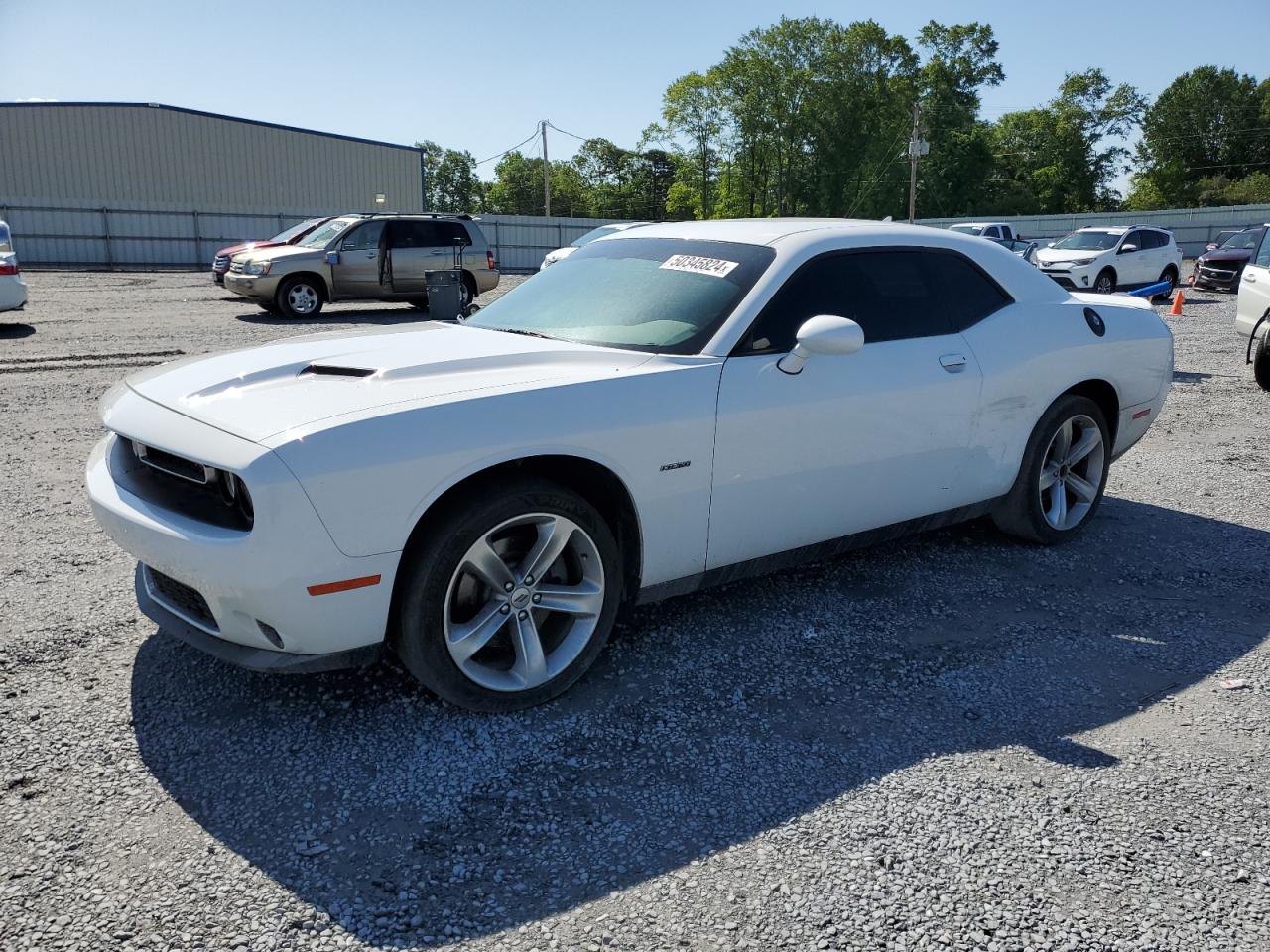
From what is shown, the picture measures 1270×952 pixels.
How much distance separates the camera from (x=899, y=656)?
12.1ft

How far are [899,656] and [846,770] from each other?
2.94 ft

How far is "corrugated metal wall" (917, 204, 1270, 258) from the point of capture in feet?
136

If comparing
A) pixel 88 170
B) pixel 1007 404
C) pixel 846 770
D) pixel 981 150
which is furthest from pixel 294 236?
pixel 981 150

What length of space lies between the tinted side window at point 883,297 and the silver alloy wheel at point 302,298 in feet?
42.9

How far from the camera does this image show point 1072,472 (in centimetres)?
502

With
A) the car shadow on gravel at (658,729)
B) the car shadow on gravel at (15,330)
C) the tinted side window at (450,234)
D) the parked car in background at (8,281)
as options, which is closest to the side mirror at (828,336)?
the car shadow on gravel at (658,729)

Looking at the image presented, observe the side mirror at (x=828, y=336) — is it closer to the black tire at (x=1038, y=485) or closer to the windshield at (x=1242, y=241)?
the black tire at (x=1038, y=485)

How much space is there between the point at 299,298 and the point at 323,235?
53.8 inches

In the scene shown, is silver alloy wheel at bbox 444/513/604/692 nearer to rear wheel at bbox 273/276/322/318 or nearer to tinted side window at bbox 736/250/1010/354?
tinted side window at bbox 736/250/1010/354

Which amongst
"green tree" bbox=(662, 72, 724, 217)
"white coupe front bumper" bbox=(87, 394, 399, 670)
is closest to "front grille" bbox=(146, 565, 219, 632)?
"white coupe front bumper" bbox=(87, 394, 399, 670)

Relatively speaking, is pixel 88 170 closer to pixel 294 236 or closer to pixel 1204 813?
pixel 294 236

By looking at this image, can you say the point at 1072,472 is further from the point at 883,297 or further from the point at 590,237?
the point at 590,237

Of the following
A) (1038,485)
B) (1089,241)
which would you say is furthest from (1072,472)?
(1089,241)

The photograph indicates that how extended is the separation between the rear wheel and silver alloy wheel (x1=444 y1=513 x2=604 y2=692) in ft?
44.2
